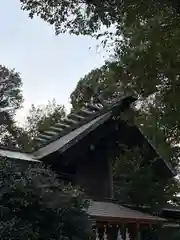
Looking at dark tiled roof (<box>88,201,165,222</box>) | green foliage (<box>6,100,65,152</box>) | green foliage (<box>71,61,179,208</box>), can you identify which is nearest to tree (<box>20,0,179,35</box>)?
green foliage (<box>71,61,179,208</box>)

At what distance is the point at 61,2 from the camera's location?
9336 mm

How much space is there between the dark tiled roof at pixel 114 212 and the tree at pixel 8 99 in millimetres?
18334

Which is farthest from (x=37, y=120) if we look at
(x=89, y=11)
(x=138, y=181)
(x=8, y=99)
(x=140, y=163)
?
(x=89, y=11)

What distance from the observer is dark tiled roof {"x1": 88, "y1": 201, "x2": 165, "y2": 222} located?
41.5 feet

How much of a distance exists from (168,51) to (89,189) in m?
6.82

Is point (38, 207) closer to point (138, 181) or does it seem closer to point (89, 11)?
point (89, 11)

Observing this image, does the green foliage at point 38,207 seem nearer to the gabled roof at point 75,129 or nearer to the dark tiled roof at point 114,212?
the dark tiled roof at point 114,212

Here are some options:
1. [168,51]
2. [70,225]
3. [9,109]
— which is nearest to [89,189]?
[70,225]

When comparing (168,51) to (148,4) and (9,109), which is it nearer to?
(148,4)

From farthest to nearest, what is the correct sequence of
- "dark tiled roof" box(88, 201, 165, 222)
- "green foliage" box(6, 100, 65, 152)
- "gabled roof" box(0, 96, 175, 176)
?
1. "green foliage" box(6, 100, 65, 152)
2. "gabled roof" box(0, 96, 175, 176)
3. "dark tiled roof" box(88, 201, 165, 222)

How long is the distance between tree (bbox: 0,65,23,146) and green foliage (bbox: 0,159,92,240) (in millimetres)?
22847

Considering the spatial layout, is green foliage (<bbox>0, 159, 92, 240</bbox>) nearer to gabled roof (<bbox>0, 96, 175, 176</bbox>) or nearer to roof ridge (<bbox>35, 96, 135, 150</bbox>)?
gabled roof (<bbox>0, 96, 175, 176</bbox>)

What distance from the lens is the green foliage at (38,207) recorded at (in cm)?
879

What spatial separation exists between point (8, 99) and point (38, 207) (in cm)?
2602
